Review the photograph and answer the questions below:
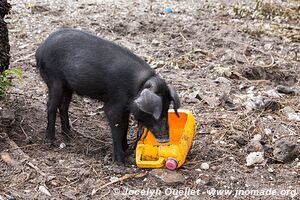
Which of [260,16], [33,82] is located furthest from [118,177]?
[260,16]

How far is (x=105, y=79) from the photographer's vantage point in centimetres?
526

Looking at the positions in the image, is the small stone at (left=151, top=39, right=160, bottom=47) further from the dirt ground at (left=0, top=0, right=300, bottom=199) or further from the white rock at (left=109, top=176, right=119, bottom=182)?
the white rock at (left=109, top=176, right=119, bottom=182)

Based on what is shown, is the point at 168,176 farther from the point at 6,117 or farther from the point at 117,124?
the point at 6,117

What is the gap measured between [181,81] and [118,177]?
90.6 inches

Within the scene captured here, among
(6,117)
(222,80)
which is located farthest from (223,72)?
(6,117)

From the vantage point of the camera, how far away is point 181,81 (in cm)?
698

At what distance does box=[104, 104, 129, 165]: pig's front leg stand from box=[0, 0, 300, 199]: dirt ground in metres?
0.13

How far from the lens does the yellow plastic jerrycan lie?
197 inches

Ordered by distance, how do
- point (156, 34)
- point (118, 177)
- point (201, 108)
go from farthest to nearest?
1. point (156, 34)
2. point (201, 108)
3. point (118, 177)

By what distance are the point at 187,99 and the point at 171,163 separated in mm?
1709

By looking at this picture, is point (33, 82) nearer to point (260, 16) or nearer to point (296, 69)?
point (296, 69)

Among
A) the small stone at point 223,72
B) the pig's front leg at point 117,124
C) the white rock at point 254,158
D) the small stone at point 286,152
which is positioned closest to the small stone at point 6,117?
the pig's front leg at point 117,124

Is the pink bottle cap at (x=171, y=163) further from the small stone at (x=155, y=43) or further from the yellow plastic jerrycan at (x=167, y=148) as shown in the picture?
the small stone at (x=155, y=43)

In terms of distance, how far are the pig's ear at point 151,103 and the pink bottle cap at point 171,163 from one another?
0.45m
